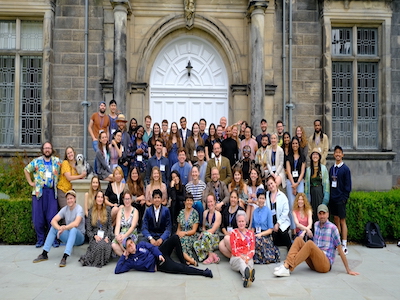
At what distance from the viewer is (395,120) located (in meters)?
10.9

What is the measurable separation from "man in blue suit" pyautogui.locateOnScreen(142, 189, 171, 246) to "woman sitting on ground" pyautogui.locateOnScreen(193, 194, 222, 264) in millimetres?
570

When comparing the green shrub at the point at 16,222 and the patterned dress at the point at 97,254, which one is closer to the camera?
the patterned dress at the point at 97,254

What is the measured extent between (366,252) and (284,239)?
1.72m

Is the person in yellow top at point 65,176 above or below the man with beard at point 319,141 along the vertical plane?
below

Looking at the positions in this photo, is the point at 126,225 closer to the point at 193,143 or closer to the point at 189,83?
the point at 193,143

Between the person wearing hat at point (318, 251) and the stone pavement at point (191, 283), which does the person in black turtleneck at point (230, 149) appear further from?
the person wearing hat at point (318, 251)

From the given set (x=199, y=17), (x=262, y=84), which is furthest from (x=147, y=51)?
(x=262, y=84)

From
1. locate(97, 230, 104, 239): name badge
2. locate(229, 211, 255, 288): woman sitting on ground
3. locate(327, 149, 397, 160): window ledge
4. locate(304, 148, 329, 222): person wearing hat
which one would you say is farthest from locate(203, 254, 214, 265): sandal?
locate(327, 149, 397, 160): window ledge

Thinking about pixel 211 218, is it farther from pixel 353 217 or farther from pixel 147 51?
pixel 147 51

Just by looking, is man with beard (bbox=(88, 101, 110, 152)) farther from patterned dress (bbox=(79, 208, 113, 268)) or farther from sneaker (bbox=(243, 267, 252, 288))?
sneaker (bbox=(243, 267, 252, 288))

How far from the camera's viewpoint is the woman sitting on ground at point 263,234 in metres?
6.26

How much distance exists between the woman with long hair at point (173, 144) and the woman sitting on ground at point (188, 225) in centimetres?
168

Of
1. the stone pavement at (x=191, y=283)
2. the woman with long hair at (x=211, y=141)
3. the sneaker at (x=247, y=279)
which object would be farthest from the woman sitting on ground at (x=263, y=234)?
the woman with long hair at (x=211, y=141)

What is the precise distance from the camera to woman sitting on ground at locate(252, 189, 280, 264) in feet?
20.5
